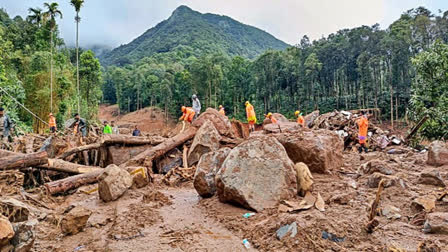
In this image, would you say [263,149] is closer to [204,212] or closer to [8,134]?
[204,212]

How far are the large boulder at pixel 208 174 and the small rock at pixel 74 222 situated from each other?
2.22m

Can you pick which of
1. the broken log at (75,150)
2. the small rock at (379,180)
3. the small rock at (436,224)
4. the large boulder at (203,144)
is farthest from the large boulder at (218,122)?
the small rock at (436,224)

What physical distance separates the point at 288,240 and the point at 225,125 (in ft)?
23.4

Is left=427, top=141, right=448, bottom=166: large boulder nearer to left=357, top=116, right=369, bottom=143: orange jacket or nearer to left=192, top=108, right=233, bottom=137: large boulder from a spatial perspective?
left=357, top=116, right=369, bottom=143: orange jacket

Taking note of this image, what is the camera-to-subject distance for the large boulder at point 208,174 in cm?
581

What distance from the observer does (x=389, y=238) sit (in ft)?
11.4

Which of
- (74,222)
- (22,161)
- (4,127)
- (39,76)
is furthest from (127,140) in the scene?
(39,76)

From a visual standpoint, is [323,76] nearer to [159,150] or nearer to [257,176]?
[159,150]

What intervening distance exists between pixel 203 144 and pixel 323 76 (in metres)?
45.4

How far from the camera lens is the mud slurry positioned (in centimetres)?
369

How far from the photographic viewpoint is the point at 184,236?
13.0 feet

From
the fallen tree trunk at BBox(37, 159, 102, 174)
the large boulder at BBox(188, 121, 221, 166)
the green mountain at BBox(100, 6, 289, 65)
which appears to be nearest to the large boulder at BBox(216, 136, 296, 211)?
the large boulder at BBox(188, 121, 221, 166)

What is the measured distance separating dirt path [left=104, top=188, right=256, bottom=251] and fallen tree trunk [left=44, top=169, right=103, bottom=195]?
2.88m

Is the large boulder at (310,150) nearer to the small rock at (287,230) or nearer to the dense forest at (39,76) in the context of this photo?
the small rock at (287,230)
